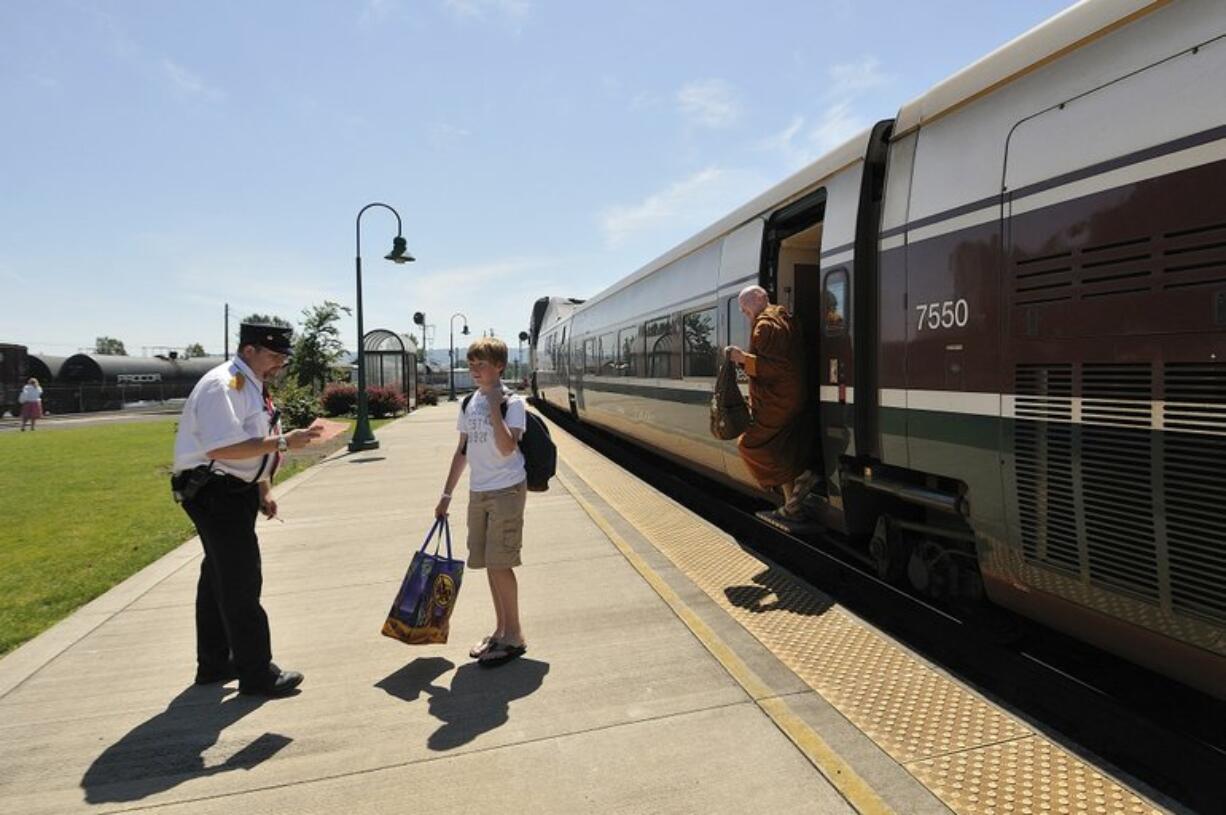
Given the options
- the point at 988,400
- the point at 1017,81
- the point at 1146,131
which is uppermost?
the point at 1017,81

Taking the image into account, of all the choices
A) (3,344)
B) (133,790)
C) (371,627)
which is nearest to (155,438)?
(371,627)

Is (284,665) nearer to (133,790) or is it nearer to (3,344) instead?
(133,790)

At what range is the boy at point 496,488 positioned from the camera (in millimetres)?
4082

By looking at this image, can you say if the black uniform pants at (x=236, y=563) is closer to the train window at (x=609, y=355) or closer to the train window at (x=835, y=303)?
the train window at (x=835, y=303)

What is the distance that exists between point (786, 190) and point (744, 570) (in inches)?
124

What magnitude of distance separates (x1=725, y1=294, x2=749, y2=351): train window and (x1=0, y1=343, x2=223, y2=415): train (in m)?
38.9

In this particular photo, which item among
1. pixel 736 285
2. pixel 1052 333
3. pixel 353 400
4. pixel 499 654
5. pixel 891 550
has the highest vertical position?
pixel 736 285

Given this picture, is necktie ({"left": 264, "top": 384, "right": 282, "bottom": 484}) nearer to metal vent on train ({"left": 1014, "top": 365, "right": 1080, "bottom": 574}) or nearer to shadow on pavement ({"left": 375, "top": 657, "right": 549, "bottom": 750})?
shadow on pavement ({"left": 375, "top": 657, "right": 549, "bottom": 750})

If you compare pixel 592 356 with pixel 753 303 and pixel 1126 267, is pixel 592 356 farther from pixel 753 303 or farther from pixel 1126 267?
pixel 1126 267

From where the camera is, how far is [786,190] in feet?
20.3

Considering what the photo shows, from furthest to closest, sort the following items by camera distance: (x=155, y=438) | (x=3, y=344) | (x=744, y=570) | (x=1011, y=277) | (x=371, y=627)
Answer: (x=3, y=344) → (x=155, y=438) → (x=744, y=570) → (x=371, y=627) → (x=1011, y=277)

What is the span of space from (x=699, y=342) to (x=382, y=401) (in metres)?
21.9

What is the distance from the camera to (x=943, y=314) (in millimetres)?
3836

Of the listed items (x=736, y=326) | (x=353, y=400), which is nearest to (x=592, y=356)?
(x=736, y=326)
